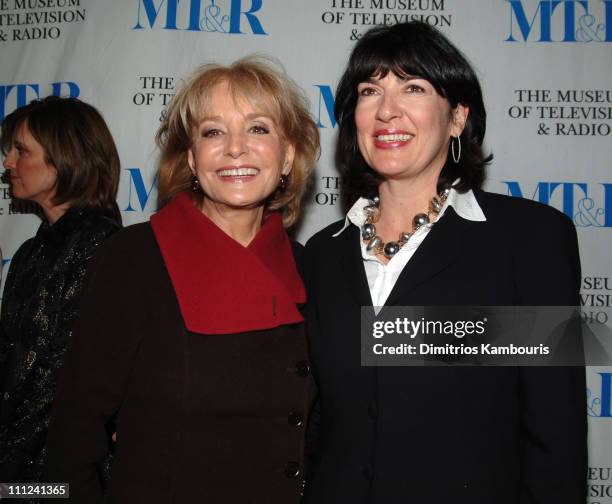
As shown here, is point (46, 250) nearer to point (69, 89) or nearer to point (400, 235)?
point (69, 89)

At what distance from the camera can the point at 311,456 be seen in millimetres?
1749

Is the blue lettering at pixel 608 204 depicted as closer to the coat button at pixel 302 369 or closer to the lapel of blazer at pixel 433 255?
the lapel of blazer at pixel 433 255

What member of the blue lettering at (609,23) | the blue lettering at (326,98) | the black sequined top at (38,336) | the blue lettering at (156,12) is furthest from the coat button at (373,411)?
the blue lettering at (609,23)

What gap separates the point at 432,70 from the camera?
156 centimetres

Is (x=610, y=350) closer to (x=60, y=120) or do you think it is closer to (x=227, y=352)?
(x=227, y=352)

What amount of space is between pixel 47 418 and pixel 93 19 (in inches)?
69.2

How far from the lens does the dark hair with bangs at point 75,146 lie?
228 cm

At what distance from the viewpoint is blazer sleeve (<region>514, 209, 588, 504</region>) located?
1.30 meters

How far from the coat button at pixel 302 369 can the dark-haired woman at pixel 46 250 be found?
34.0 inches

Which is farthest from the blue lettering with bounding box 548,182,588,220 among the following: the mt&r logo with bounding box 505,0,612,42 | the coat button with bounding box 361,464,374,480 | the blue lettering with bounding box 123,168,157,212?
the blue lettering with bounding box 123,168,157,212

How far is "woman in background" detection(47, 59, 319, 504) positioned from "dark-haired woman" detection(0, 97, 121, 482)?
0.51 metres

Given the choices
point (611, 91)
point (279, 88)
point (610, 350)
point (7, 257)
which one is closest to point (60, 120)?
point (7, 257)

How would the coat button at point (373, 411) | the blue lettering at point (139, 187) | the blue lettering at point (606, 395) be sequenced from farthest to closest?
the blue lettering at point (139, 187), the blue lettering at point (606, 395), the coat button at point (373, 411)

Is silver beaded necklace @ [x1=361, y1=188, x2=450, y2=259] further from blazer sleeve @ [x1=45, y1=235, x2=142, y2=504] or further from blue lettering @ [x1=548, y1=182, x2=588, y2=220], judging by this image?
blue lettering @ [x1=548, y1=182, x2=588, y2=220]
